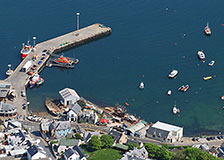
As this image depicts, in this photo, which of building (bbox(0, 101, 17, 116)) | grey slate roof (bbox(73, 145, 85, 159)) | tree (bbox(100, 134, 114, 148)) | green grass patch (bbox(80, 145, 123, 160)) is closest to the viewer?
grey slate roof (bbox(73, 145, 85, 159))

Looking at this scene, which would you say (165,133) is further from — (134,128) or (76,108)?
(76,108)

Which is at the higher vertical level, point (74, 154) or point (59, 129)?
point (59, 129)

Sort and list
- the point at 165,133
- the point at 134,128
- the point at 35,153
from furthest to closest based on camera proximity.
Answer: the point at 134,128 → the point at 165,133 → the point at 35,153

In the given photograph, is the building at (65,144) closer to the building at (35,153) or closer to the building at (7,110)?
the building at (35,153)

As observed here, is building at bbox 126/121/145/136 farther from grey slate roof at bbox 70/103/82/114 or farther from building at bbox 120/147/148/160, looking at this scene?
grey slate roof at bbox 70/103/82/114

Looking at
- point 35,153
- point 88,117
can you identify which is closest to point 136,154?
point 88,117

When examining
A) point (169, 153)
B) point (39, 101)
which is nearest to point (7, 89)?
point (39, 101)

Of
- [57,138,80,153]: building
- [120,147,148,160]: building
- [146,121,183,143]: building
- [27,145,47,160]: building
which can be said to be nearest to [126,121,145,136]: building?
[146,121,183,143]: building
